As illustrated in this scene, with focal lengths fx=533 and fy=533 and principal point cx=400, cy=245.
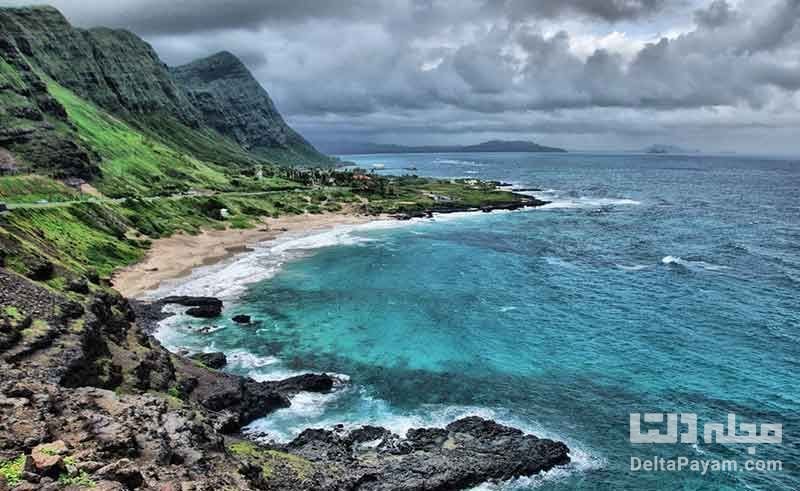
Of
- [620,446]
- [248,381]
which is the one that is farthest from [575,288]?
[248,381]

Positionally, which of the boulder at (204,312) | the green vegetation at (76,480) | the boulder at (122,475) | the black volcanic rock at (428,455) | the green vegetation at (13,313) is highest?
the green vegetation at (13,313)

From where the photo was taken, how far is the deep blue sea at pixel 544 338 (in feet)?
168

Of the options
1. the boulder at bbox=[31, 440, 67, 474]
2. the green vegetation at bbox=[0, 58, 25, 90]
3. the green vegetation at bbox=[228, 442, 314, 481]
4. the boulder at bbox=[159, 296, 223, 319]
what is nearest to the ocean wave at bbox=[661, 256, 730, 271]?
the boulder at bbox=[159, 296, 223, 319]

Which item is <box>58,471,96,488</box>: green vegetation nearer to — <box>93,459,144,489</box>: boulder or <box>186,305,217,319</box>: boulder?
<box>93,459,144,489</box>: boulder

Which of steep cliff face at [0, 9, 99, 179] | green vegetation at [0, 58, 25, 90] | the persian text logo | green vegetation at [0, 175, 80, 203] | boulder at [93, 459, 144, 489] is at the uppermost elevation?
green vegetation at [0, 58, 25, 90]

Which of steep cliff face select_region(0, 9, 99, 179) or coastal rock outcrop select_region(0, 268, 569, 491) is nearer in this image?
coastal rock outcrop select_region(0, 268, 569, 491)

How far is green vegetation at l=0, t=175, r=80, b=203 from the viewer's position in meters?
116

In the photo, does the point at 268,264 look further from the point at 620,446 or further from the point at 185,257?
the point at 620,446

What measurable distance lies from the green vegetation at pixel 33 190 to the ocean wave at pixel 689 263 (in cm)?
14008

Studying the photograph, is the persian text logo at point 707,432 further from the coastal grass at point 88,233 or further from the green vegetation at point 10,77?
the green vegetation at point 10,77

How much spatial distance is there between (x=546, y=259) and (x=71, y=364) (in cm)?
10379

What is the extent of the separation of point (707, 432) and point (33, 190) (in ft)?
458

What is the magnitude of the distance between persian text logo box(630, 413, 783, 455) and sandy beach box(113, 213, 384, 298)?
77.2 m

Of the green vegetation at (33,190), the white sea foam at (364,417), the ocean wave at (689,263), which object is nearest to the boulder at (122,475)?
the white sea foam at (364,417)
